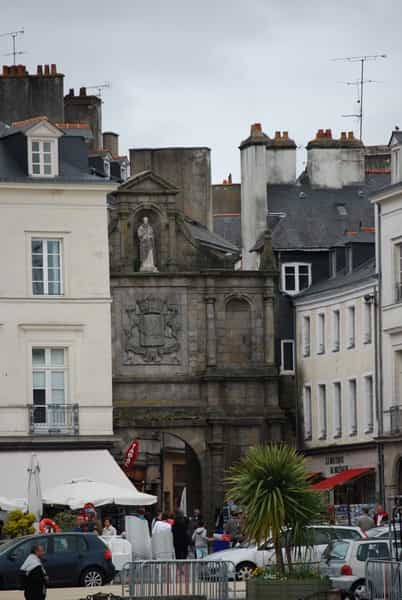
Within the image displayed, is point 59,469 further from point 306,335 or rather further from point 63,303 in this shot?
point 306,335

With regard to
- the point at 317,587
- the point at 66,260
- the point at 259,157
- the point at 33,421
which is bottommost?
the point at 317,587

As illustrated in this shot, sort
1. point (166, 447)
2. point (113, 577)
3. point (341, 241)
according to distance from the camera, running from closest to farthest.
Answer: point (113, 577), point (341, 241), point (166, 447)

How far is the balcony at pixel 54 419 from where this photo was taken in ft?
206

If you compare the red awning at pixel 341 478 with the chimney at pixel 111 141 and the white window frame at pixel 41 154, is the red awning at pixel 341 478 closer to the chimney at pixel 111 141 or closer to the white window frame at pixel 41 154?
the white window frame at pixel 41 154

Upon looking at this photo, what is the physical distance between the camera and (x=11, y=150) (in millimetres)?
64625

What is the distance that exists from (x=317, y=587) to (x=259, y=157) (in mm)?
45166

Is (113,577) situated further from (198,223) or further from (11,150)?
(198,223)

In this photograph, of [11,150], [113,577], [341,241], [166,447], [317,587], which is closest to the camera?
[317,587]

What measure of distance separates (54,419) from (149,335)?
1280 cm

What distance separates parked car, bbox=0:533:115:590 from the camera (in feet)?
152

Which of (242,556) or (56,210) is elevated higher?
(56,210)

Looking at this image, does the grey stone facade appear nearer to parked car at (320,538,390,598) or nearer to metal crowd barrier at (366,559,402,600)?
parked car at (320,538,390,598)

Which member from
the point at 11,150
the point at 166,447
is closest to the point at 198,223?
the point at 166,447

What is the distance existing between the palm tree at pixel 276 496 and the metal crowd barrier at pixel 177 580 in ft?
5.55
